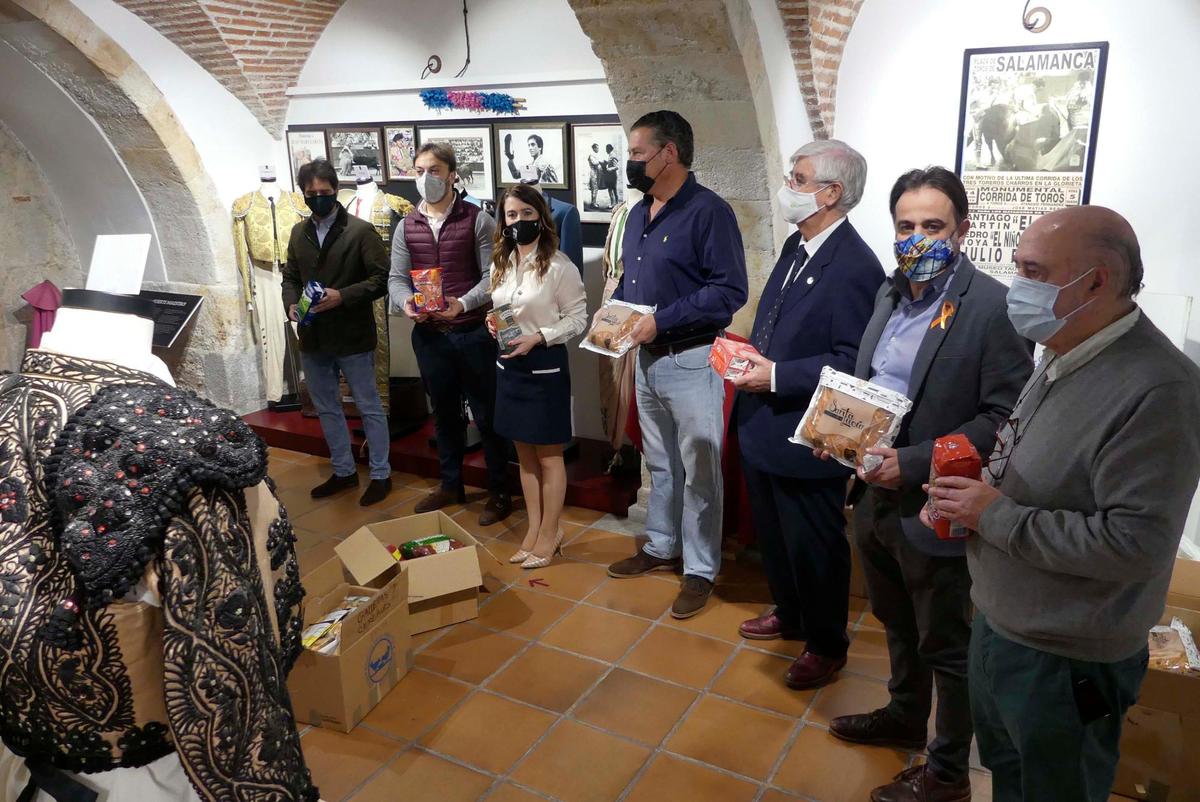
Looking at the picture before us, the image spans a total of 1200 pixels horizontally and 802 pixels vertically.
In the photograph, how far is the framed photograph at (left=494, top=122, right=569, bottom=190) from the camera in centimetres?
543

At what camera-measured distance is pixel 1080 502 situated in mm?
1695

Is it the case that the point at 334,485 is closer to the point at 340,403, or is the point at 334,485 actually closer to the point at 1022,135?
the point at 340,403

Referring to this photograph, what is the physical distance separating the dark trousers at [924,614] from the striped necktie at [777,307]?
692 millimetres

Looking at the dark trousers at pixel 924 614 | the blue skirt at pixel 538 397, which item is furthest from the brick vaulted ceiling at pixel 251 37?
the dark trousers at pixel 924 614

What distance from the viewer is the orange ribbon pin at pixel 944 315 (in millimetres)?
2203

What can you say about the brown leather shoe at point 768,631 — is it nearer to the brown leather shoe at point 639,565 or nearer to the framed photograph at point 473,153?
the brown leather shoe at point 639,565

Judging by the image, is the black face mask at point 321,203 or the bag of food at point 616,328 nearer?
the bag of food at point 616,328

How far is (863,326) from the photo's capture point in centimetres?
275

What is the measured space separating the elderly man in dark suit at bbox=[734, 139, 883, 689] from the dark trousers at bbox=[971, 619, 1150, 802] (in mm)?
1066

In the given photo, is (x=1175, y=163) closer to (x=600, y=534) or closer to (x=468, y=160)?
(x=600, y=534)

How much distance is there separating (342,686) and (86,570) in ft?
6.09

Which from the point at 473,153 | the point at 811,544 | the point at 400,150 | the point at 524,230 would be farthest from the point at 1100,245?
the point at 400,150

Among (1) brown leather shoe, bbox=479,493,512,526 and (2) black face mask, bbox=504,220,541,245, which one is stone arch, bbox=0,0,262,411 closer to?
(1) brown leather shoe, bbox=479,493,512,526

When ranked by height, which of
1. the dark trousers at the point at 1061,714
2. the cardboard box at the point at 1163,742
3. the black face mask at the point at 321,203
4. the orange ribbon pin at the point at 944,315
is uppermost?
the black face mask at the point at 321,203
